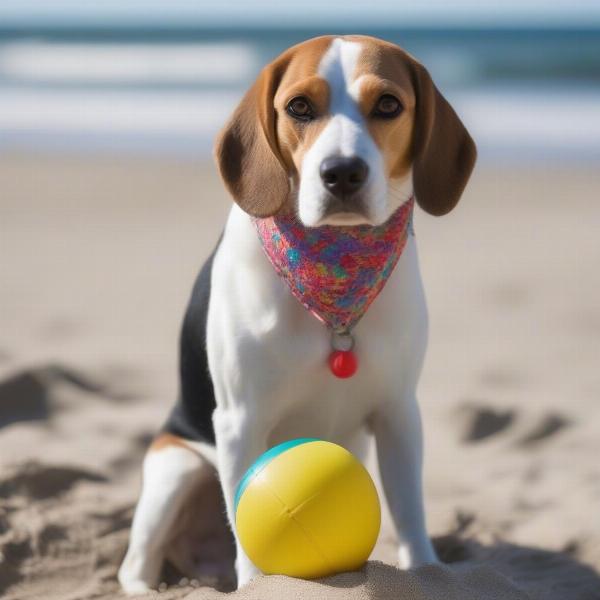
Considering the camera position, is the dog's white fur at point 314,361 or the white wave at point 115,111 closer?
the dog's white fur at point 314,361

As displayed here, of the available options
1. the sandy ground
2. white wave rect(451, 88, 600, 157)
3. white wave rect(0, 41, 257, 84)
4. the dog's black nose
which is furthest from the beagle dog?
white wave rect(0, 41, 257, 84)

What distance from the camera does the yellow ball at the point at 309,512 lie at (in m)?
2.93

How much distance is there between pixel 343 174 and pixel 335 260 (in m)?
0.45

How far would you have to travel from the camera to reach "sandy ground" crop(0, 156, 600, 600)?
3973 millimetres

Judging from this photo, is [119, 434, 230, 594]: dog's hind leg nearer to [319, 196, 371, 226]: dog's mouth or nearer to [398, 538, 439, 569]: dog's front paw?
[398, 538, 439, 569]: dog's front paw

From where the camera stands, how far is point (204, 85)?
17953 mm

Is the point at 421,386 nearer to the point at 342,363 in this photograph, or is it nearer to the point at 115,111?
Answer: the point at 342,363

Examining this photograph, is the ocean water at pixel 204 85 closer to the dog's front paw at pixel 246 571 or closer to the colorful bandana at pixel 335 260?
the colorful bandana at pixel 335 260

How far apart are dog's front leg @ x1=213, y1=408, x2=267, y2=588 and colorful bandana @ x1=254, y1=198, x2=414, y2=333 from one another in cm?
39

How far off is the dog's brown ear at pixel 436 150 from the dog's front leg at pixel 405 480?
26.7 inches

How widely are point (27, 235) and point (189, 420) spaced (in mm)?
5075

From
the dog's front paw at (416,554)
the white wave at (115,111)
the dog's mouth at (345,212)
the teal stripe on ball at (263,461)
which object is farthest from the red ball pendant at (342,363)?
the white wave at (115,111)

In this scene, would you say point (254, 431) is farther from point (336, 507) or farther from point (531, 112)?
point (531, 112)

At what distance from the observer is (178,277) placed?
7617mm
